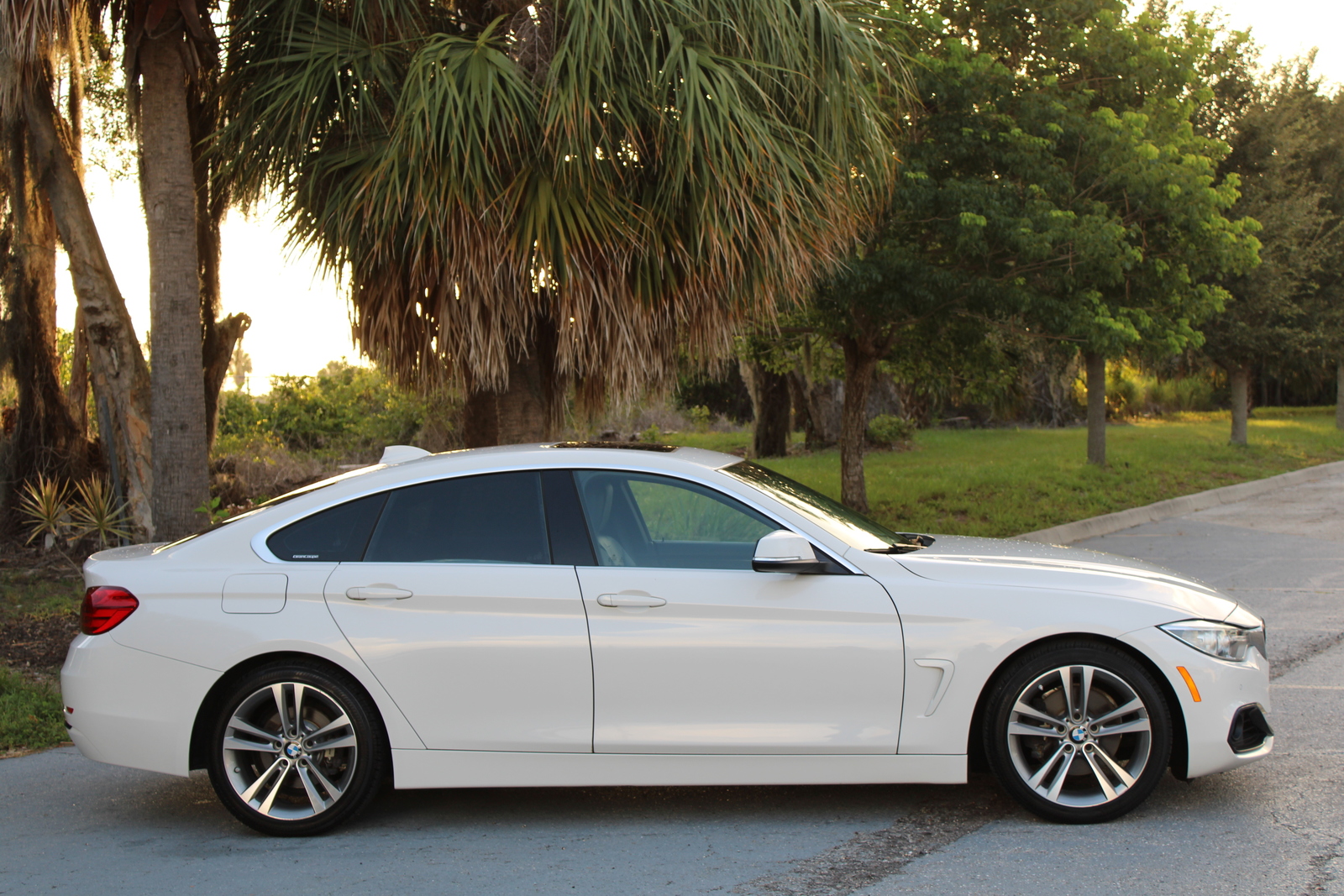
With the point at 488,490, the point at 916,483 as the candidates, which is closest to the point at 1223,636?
the point at 488,490

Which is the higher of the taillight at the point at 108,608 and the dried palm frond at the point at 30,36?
the dried palm frond at the point at 30,36

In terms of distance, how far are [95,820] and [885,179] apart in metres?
7.87

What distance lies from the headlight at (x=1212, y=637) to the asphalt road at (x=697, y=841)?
25.2 inches

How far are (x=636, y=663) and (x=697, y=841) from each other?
71 centimetres

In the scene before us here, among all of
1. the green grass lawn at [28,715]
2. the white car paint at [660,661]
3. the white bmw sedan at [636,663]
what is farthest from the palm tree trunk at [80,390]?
the white car paint at [660,661]

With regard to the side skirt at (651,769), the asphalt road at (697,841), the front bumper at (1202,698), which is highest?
the front bumper at (1202,698)

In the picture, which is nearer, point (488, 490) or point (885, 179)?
point (488, 490)

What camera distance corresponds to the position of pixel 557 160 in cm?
769

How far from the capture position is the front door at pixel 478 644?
171 inches

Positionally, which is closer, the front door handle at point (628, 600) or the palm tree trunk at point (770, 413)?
the front door handle at point (628, 600)

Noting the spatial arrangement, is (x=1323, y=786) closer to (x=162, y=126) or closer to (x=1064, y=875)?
(x=1064, y=875)

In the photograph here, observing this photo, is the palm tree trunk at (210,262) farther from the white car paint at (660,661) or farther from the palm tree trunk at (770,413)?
the palm tree trunk at (770,413)

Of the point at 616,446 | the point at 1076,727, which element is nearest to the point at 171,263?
the point at 616,446

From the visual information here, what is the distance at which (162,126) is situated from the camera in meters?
8.28
